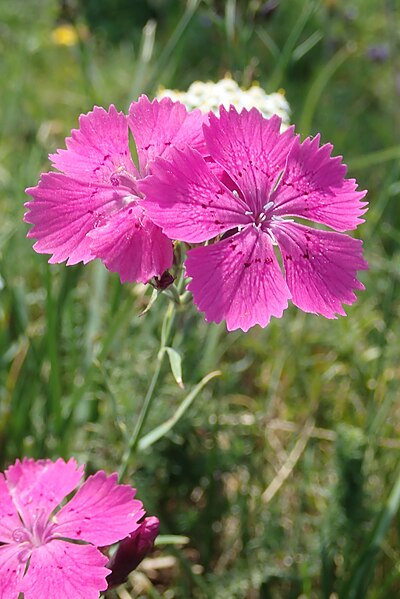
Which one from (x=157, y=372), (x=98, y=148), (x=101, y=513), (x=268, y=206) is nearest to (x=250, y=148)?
(x=268, y=206)

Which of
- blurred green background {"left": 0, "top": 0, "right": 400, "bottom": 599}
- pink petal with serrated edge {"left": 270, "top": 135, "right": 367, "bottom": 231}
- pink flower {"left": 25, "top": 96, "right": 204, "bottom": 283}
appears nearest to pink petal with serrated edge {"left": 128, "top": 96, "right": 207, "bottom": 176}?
pink flower {"left": 25, "top": 96, "right": 204, "bottom": 283}

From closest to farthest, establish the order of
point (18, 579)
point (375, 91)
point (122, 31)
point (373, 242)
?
point (18, 579)
point (373, 242)
point (375, 91)
point (122, 31)

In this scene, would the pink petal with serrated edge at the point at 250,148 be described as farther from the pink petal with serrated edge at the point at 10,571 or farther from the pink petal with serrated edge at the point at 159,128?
the pink petal with serrated edge at the point at 10,571

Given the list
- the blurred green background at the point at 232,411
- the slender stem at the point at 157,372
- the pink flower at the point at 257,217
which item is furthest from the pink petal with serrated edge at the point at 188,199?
the blurred green background at the point at 232,411

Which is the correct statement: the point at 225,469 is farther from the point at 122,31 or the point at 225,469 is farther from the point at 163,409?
the point at 122,31

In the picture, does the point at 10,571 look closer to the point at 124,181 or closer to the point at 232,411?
the point at 124,181

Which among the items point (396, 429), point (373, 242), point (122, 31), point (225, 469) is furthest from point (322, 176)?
point (122, 31)

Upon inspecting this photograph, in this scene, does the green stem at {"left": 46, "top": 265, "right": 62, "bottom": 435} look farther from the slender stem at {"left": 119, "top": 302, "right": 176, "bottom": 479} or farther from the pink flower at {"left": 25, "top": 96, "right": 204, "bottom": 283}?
the pink flower at {"left": 25, "top": 96, "right": 204, "bottom": 283}

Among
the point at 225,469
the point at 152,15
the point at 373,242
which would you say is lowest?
the point at 225,469
